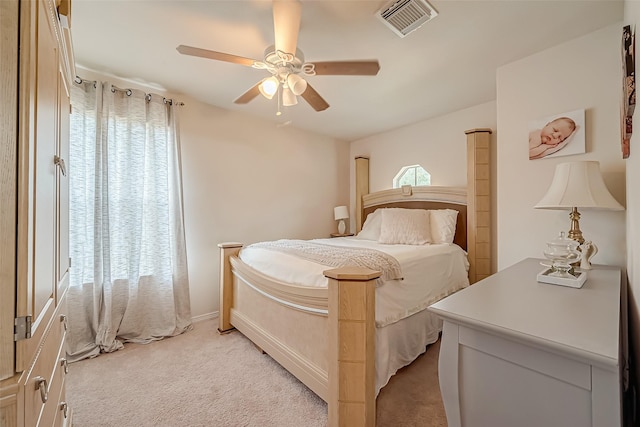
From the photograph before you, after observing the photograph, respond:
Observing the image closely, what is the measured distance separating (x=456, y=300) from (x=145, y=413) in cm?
192

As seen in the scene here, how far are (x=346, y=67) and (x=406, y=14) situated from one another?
1.52 feet

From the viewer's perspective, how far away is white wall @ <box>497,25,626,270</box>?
1.78m

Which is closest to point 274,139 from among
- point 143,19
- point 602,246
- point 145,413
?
point 143,19

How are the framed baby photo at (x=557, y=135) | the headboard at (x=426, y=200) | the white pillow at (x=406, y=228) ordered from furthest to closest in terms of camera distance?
the headboard at (x=426, y=200), the white pillow at (x=406, y=228), the framed baby photo at (x=557, y=135)

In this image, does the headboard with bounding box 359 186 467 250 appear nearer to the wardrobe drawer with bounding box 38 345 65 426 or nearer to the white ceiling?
the white ceiling

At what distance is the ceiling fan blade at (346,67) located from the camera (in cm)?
167

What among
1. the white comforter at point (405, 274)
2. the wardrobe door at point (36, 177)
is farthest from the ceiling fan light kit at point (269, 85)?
the white comforter at point (405, 274)

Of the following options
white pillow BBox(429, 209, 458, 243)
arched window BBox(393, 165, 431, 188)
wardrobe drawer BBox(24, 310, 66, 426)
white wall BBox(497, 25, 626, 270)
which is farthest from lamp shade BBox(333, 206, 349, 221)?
wardrobe drawer BBox(24, 310, 66, 426)

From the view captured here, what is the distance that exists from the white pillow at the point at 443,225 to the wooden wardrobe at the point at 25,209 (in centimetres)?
300

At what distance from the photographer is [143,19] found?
1.77 meters

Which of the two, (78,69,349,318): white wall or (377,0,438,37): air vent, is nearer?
(377,0,438,37): air vent

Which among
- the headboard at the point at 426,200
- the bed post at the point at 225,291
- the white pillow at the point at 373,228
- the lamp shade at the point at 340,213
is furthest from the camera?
the lamp shade at the point at 340,213

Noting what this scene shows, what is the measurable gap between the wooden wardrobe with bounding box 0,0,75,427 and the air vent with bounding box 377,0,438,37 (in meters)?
1.61

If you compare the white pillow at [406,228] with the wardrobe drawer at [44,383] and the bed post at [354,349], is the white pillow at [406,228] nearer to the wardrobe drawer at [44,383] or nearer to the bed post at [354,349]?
the bed post at [354,349]
